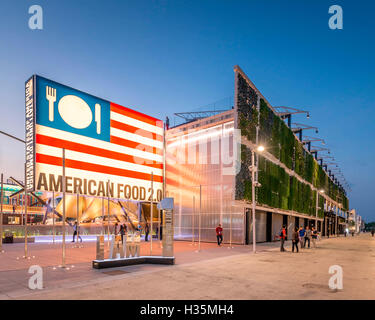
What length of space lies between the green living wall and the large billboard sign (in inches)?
552

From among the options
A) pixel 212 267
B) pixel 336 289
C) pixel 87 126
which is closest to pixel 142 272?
pixel 212 267

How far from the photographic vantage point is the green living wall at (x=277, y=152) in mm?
34031

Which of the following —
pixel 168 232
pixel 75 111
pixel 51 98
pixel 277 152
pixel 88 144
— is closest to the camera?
pixel 168 232

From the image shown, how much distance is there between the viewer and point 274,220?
4528 cm

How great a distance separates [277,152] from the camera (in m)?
44.1

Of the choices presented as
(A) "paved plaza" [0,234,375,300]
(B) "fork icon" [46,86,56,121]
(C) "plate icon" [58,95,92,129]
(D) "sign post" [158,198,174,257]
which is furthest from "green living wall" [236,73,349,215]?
(B) "fork icon" [46,86,56,121]

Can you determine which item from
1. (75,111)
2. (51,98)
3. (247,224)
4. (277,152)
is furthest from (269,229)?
(51,98)

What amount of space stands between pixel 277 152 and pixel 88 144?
83.3 feet

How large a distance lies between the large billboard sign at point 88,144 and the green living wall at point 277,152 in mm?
14028

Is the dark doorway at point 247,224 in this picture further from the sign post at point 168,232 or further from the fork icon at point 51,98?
the fork icon at point 51,98

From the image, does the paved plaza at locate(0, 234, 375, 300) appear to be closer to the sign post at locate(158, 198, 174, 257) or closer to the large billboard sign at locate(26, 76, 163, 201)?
the sign post at locate(158, 198, 174, 257)

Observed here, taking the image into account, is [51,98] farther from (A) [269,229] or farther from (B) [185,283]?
(A) [269,229]
